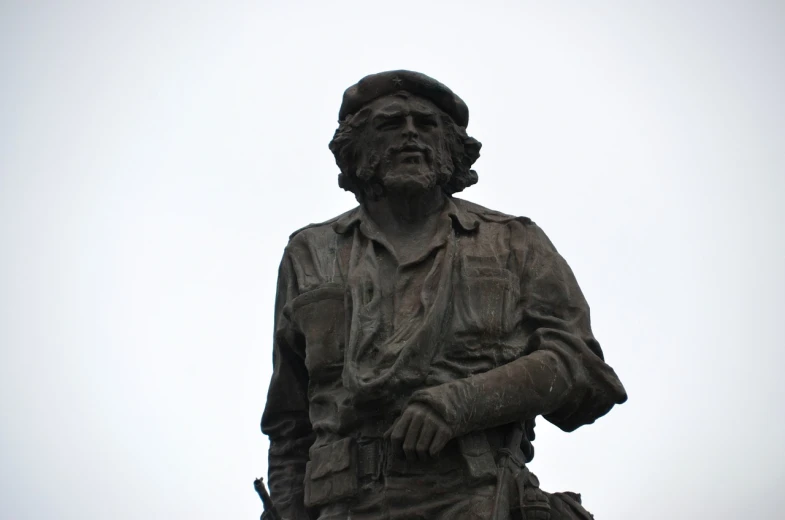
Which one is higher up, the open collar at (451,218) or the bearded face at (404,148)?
the bearded face at (404,148)

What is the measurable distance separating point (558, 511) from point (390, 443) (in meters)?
1.08

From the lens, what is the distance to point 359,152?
9.28m

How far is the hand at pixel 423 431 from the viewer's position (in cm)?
798

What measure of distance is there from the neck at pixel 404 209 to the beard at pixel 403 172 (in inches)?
2.1

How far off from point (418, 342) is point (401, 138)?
1.46 m

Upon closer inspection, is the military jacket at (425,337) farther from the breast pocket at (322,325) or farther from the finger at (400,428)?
the finger at (400,428)

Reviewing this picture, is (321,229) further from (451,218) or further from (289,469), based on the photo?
(289,469)

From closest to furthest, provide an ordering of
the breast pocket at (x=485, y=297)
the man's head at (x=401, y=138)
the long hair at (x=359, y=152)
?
the breast pocket at (x=485, y=297)
the man's head at (x=401, y=138)
the long hair at (x=359, y=152)

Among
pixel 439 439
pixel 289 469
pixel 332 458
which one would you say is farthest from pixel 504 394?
pixel 289 469

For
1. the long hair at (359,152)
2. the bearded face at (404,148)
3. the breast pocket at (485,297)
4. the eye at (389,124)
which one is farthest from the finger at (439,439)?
the eye at (389,124)

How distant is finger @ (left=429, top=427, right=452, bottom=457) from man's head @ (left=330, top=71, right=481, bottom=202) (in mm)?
1736

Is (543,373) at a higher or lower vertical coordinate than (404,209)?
lower

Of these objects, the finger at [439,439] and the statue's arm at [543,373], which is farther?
the statue's arm at [543,373]

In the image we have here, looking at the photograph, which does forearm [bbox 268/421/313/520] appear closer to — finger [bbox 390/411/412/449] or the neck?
finger [bbox 390/411/412/449]
